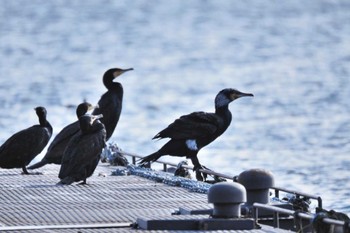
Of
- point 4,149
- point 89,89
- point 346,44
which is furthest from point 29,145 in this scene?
point 346,44

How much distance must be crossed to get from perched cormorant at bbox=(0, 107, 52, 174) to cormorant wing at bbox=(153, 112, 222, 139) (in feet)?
4.86

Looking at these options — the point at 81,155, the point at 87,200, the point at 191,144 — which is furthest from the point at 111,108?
the point at 87,200


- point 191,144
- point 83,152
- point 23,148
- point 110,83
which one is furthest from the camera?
point 110,83

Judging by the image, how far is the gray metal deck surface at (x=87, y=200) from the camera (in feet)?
50.6

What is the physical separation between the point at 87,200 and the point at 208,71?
4375 cm

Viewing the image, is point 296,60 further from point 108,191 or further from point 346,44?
point 108,191

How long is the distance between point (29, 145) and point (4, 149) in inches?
11.7

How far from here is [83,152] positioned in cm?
1842

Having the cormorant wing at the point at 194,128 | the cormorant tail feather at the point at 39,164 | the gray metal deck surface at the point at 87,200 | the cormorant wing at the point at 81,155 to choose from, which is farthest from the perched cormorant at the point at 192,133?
the cormorant wing at the point at 81,155

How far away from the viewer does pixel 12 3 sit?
318 feet

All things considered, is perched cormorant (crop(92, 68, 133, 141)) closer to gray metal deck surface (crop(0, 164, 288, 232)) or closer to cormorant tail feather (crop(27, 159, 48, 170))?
cormorant tail feather (crop(27, 159, 48, 170))

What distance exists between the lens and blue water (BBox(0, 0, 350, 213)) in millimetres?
36969

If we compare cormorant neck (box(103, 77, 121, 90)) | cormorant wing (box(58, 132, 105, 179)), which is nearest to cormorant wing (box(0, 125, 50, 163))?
cormorant wing (box(58, 132, 105, 179))

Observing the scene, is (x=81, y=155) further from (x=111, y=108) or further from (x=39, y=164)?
(x=111, y=108)
